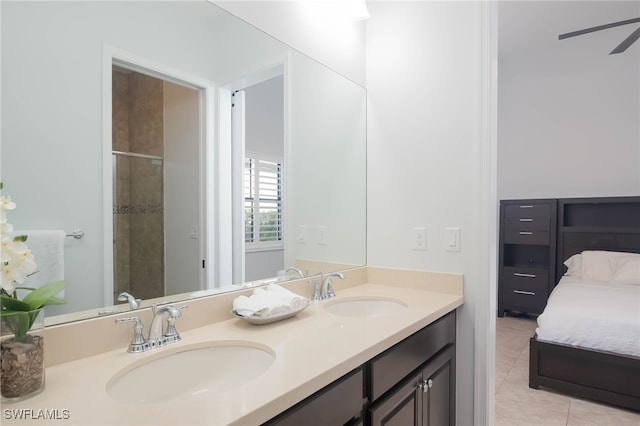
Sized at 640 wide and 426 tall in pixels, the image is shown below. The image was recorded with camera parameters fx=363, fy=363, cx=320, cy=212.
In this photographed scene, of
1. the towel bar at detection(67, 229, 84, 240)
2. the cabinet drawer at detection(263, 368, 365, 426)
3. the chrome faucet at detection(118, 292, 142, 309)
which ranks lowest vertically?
the cabinet drawer at detection(263, 368, 365, 426)

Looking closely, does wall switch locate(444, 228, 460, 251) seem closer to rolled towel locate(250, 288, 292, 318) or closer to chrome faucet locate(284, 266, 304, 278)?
chrome faucet locate(284, 266, 304, 278)

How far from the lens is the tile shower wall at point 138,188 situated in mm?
1058

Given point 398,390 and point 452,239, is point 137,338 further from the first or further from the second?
point 452,239

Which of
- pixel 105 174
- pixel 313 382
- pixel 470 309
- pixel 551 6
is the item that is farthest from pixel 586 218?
pixel 105 174

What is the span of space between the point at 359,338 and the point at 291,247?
694 mm

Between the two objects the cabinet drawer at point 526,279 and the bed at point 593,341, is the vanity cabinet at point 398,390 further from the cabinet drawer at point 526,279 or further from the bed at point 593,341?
the cabinet drawer at point 526,279

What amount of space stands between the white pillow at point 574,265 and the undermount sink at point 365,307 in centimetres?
309

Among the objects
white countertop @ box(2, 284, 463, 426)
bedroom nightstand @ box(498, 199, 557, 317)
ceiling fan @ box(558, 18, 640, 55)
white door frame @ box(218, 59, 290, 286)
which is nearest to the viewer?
white countertop @ box(2, 284, 463, 426)

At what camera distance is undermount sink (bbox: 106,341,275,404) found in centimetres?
89

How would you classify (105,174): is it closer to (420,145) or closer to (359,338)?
(359,338)

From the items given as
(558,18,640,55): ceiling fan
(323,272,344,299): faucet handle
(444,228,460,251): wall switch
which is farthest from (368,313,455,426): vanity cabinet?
(558,18,640,55): ceiling fan

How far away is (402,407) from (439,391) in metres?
0.37

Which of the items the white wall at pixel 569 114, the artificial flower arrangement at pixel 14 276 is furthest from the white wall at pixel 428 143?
the white wall at pixel 569 114

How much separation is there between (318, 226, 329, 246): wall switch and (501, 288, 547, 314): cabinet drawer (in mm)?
3308
